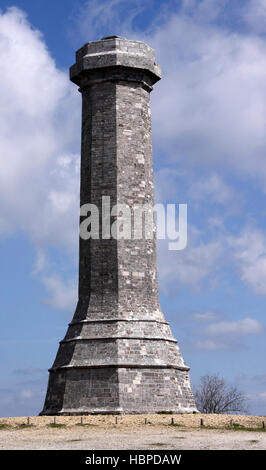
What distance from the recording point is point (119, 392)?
2677cm

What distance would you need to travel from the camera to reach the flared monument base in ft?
87.9

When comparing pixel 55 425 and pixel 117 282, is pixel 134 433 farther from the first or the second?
pixel 117 282

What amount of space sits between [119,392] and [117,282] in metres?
4.58

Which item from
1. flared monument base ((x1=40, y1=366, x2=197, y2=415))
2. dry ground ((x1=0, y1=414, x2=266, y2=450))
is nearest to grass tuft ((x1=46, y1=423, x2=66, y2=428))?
dry ground ((x1=0, y1=414, x2=266, y2=450))

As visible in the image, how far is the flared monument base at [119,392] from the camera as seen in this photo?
87.9 feet

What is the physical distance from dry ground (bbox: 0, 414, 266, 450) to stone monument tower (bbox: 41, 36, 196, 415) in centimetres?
166

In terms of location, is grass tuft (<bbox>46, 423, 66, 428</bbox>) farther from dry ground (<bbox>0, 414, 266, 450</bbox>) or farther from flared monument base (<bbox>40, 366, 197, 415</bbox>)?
flared monument base (<bbox>40, 366, 197, 415</bbox>)

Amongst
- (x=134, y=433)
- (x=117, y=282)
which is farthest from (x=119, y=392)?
(x=134, y=433)

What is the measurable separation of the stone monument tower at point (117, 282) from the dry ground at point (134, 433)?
1662 millimetres
